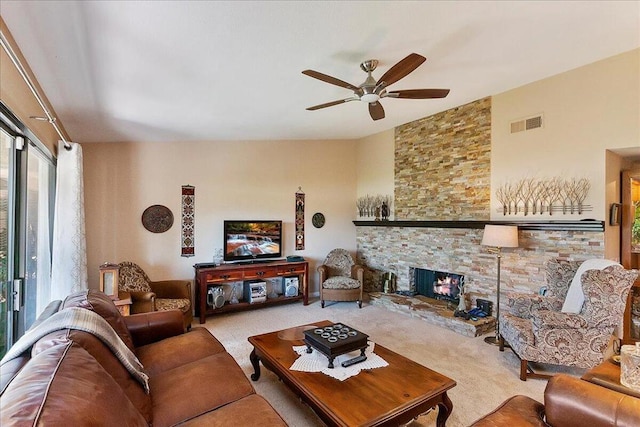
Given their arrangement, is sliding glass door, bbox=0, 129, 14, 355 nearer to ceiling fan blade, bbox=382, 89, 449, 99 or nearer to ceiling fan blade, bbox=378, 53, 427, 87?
ceiling fan blade, bbox=378, 53, 427, 87

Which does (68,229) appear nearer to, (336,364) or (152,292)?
(152,292)

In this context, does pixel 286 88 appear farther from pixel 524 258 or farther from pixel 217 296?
pixel 524 258

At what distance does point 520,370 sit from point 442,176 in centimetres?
282

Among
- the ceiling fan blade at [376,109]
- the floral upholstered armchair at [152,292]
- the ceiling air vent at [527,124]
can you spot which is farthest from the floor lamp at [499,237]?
the floral upholstered armchair at [152,292]

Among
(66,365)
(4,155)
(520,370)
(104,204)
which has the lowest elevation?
(520,370)

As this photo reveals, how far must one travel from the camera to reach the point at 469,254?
14.7ft

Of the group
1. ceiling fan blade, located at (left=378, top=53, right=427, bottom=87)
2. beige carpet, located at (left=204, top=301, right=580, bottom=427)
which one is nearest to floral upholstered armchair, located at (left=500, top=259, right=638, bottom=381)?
beige carpet, located at (left=204, top=301, right=580, bottom=427)

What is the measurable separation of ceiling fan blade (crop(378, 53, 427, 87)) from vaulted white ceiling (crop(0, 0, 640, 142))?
0.28 meters

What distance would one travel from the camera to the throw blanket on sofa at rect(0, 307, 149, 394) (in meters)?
1.51

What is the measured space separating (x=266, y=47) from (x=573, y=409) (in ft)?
9.67

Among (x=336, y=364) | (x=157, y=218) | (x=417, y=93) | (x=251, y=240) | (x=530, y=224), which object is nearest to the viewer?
(x=336, y=364)

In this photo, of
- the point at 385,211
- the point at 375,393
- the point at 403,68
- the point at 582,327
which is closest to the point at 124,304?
the point at 375,393

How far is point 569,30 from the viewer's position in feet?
8.84

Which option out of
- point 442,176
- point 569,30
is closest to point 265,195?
point 442,176
